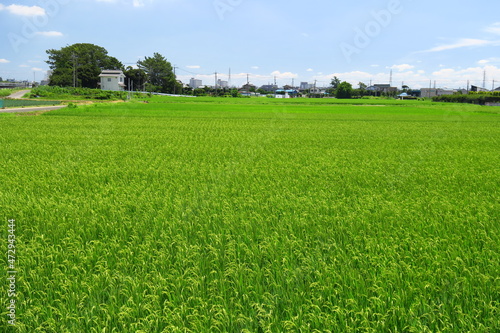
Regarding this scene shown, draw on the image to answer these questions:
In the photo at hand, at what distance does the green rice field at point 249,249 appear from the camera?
344 centimetres

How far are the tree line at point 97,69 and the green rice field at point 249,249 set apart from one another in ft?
316

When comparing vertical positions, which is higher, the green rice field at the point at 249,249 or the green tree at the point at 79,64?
the green tree at the point at 79,64

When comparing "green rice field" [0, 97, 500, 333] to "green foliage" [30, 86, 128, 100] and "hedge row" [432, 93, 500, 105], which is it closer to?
"green foliage" [30, 86, 128, 100]

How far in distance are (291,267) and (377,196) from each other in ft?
13.2

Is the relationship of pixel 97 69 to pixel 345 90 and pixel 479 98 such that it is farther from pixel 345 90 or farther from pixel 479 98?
pixel 479 98

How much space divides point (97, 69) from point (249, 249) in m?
109

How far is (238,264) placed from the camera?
4461 mm

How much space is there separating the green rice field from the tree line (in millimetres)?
96331

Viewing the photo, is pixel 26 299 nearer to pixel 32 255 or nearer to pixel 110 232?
pixel 32 255

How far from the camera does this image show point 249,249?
4828 millimetres

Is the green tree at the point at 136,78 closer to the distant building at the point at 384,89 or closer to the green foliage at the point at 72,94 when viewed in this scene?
the green foliage at the point at 72,94

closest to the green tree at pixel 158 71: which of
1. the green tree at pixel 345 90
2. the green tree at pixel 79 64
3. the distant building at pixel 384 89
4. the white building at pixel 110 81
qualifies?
the green tree at pixel 79 64

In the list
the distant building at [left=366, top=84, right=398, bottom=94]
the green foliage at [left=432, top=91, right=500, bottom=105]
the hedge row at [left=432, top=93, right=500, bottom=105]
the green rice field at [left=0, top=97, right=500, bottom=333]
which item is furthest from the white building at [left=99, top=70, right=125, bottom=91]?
the green rice field at [left=0, top=97, right=500, bottom=333]

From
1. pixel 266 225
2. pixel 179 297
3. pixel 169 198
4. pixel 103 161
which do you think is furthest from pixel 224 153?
pixel 179 297
